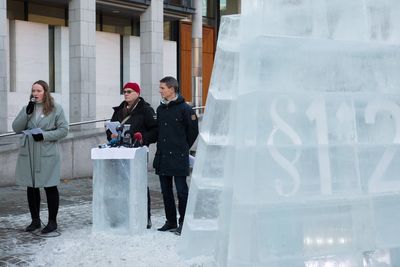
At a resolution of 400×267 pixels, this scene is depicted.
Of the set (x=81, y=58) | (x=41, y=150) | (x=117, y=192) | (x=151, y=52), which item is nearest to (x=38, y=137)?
(x=41, y=150)

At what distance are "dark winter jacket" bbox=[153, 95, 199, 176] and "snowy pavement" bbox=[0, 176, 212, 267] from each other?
759 mm

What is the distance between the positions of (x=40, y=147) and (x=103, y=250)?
5.18ft

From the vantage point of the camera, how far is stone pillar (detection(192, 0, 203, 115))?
71.3 feet

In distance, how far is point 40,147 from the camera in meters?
6.72

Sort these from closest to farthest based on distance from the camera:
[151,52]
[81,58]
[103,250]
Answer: [103,250] → [81,58] → [151,52]

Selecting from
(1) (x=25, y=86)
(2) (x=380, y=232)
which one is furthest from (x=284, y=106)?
(1) (x=25, y=86)

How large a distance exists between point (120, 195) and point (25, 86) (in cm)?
1063

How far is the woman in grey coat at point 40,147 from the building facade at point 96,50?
734 cm

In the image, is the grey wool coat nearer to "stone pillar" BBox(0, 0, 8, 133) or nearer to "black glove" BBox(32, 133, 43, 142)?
"black glove" BBox(32, 133, 43, 142)

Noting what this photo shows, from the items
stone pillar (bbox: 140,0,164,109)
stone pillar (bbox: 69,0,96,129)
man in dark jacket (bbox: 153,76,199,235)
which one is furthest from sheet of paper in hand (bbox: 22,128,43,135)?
A: stone pillar (bbox: 140,0,164,109)

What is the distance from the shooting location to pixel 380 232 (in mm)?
4422

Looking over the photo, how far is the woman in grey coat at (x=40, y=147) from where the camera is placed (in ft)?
22.0

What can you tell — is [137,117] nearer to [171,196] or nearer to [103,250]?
[171,196]

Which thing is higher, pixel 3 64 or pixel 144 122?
pixel 3 64
